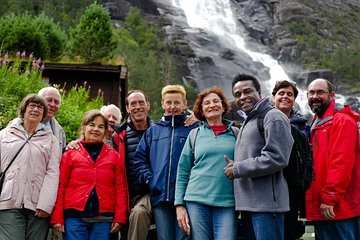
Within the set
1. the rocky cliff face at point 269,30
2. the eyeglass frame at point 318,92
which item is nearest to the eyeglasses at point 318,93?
the eyeglass frame at point 318,92

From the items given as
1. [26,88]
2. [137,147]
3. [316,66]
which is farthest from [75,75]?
[316,66]

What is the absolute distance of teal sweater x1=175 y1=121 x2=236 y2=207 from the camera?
4.18 meters

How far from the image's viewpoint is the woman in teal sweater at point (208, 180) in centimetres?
415

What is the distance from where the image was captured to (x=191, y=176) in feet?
14.3

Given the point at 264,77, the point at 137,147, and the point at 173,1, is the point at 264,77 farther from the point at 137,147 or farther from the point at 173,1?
the point at 137,147

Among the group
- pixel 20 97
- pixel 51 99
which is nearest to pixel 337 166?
pixel 51 99

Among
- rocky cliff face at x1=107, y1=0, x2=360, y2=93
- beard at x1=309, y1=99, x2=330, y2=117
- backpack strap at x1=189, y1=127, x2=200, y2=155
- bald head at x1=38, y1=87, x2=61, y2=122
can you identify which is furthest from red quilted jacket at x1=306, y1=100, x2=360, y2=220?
rocky cliff face at x1=107, y1=0, x2=360, y2=93

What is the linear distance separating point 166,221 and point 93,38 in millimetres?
14311

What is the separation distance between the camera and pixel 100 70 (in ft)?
52.0

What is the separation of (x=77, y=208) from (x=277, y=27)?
71.3m

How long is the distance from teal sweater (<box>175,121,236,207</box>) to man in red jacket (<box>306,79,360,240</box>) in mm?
910

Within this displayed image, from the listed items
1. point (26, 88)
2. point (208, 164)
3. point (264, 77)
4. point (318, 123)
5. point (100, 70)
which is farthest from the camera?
point (264, 77)

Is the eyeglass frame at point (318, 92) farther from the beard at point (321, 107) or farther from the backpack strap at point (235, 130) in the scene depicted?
the backpack strap at point (235, 130)

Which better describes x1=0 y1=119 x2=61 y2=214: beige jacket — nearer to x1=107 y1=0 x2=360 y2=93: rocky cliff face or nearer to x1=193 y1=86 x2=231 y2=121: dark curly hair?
x1=193 y1=86 x2=231 y2=121: dark curly hair
